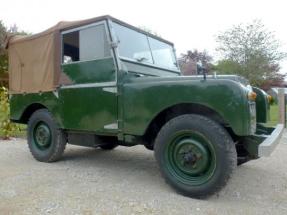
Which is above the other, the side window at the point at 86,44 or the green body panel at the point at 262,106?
the side window at the point at 86,44

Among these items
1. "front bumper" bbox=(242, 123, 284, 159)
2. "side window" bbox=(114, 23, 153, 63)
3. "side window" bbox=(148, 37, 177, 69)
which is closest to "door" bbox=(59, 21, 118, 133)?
"side window" bbox=(114, 23, 153, 63)

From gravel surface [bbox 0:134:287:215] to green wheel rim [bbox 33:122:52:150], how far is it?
306 millimetres

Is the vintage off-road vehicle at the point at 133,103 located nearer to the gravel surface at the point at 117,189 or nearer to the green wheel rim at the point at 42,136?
the green wheel rim at the point at 42,136

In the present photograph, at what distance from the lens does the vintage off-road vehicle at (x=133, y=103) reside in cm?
381

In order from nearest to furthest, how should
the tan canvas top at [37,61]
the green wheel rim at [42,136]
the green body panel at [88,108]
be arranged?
the green body panel at [88,108], the tan canvas top at [37,61], the green wheel rim at [42,136]

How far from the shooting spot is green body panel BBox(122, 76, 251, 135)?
3.67 metres

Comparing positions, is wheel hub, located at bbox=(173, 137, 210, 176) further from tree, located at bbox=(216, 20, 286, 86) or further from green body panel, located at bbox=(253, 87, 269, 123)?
tree, located at bbox=(216, 20, 286, 86)

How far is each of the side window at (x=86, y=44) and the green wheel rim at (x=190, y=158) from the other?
160 centimetres

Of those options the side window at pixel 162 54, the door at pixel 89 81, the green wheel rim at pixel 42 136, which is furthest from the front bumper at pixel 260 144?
the green wheel rim at pixel 42 136

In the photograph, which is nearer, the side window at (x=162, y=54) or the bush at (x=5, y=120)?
the side window at (x=162, y=54)

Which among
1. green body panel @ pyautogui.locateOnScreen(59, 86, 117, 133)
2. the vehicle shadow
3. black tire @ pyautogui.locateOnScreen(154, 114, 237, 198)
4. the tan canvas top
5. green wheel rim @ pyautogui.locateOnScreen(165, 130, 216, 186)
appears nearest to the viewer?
black tire @ pyautogui.locateOnScreen(154, 114, 237, 198)

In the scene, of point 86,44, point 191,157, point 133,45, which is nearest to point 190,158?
point 191,157

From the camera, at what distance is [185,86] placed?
157 inches

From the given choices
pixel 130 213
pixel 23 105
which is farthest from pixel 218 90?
pixel 23 105
